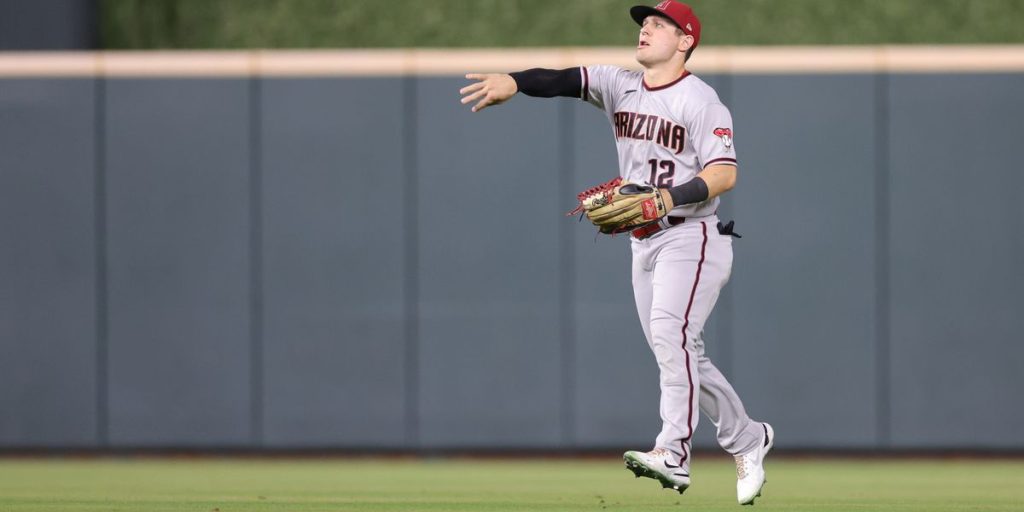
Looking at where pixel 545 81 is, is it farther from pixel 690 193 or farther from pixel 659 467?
pixel 659 467

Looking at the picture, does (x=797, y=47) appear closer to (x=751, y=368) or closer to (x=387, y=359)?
(x=751, y=368)

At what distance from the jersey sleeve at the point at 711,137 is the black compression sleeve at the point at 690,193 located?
0.17m

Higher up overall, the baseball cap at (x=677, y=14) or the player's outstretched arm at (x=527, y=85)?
the baseball cap at (x=677, y=14)

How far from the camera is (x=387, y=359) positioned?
36.0 ft

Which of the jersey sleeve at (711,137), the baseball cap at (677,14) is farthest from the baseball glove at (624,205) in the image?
the baseball cap at (677,14)

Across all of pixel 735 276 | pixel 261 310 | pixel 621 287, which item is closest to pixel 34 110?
pixel 261 310

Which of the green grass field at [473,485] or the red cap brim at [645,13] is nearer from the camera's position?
the red cap brim at [645,13]

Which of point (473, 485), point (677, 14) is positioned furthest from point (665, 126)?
point (473, 485)

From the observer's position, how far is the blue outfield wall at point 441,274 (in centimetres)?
1078

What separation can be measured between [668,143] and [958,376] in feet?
17.5

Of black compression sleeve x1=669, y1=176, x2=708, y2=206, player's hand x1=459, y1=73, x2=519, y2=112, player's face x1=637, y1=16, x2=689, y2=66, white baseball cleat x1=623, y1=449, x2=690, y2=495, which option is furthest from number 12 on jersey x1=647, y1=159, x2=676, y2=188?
white baseball cleat x1=623, y1=449, x2=690, y2=495

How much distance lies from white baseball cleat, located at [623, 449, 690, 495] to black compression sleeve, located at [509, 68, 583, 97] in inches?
63.4

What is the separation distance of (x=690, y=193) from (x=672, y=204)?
9 cm

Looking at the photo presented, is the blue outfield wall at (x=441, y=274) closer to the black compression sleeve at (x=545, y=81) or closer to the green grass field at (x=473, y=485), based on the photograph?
the green grass field at (x=473, y=485)
